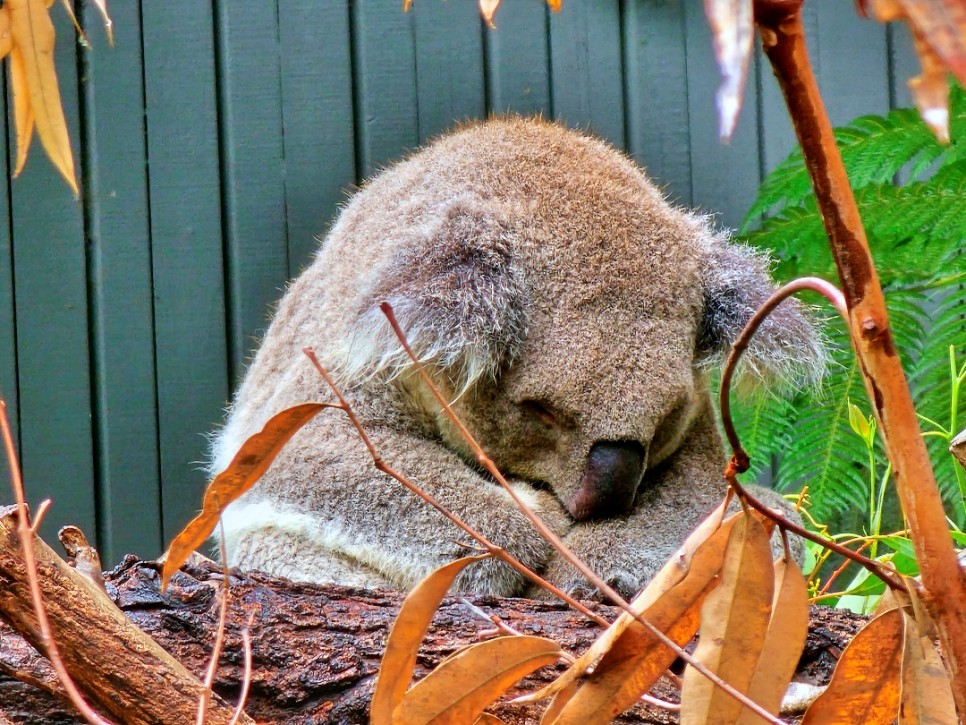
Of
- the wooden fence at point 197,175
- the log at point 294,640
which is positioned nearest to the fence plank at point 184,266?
the wooden fence at point 197,175

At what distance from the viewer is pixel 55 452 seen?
2973mm

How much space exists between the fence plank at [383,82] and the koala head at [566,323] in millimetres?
1091

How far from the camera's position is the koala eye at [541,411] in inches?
67.4

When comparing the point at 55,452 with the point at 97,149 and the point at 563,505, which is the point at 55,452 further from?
the point at 563,505

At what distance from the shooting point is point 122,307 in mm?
2998

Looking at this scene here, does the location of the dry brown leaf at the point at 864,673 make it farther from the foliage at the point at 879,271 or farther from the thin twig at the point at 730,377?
the foliage at the point at 879,271

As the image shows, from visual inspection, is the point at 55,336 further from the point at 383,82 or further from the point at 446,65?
the point at 446,65

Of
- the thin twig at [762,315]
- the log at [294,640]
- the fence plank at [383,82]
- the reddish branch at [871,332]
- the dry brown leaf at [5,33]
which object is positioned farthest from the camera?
the fence plank at [383,82]

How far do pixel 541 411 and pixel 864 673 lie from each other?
0.93 meters

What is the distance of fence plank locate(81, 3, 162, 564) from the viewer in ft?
9.77

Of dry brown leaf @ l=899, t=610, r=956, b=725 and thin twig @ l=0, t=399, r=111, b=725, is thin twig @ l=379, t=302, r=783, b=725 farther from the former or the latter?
thin twig @ l=0, t=399, r=111, b=725

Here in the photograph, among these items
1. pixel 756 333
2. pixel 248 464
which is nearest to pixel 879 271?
pixel 756 333

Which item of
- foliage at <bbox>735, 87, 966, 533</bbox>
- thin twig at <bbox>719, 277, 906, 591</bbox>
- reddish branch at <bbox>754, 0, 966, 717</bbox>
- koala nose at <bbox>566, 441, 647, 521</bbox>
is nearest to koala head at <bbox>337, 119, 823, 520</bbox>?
koala nose at <bbox>566, 441, 647, 521</bbox>

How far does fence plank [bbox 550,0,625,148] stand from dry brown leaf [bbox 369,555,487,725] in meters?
2.43
